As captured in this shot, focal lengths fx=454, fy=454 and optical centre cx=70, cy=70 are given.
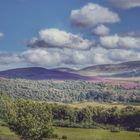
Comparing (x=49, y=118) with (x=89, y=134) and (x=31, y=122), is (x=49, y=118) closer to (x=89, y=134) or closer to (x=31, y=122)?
(x=31, y=122)

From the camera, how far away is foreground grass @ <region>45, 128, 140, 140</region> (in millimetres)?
112562

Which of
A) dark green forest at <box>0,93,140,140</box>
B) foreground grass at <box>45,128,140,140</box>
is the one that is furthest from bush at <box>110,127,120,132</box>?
foreground grass at <box>45,128,140,140</box>

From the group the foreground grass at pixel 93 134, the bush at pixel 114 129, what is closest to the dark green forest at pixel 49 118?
the bush at pixel 114 129

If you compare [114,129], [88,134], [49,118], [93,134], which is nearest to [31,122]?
[49,118]

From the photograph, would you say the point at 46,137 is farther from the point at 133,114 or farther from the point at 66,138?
the point at 133,114

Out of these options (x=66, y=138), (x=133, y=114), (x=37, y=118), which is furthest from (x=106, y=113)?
(x=37, y=118)

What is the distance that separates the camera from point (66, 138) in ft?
352

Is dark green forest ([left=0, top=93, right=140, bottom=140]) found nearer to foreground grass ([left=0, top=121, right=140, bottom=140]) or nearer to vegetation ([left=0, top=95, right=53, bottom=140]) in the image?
vegetation ([left=0, top=95, right=53, bottom=140])

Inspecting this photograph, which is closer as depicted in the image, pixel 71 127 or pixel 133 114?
pixel 71 127

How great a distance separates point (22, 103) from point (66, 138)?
1333 cm

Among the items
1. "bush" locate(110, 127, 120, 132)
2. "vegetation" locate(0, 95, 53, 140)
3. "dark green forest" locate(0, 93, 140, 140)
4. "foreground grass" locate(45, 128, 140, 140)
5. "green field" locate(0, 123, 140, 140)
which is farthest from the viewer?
"bush" locate(110, 127, 120, 132)

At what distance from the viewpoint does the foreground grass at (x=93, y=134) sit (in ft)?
→ 369

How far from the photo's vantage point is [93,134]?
120m

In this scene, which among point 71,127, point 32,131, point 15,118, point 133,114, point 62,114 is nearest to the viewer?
point 32,131
